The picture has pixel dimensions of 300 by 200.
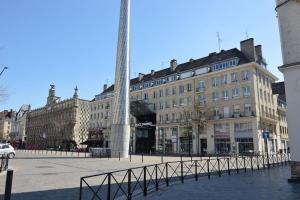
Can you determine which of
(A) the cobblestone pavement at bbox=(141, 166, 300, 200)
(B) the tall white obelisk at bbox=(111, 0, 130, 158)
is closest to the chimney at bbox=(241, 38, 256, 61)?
(B) the tall white obelisk at bbox=(111, 0, 130, 158)

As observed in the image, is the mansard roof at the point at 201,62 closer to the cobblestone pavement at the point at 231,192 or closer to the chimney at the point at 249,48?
the chimney at the point at 249,48

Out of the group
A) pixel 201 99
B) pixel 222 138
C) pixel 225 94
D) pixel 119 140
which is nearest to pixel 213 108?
pixel 225 94

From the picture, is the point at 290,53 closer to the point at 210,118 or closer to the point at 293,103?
the point at 293,103

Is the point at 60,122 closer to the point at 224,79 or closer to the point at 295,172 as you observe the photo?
the point at 224,79

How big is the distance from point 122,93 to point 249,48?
2613 cm

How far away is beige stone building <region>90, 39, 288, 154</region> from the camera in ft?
151

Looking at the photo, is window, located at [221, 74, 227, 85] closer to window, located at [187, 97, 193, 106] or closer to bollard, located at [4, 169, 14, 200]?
window, located at [187, 97, 193, 106]

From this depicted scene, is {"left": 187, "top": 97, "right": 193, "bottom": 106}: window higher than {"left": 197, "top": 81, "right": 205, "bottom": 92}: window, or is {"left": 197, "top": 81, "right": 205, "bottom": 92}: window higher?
{"left": 197, "top": 81, "right": 205, "bottom": 92}: window

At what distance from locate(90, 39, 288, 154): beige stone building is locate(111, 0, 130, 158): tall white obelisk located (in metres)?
3.35

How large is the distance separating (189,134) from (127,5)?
77.8 ft

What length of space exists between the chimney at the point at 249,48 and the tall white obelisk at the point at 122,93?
2295cm

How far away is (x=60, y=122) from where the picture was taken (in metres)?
94.2

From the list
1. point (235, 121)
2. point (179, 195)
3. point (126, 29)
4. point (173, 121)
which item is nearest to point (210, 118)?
point (235, 121)

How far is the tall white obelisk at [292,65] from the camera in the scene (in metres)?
11.8
